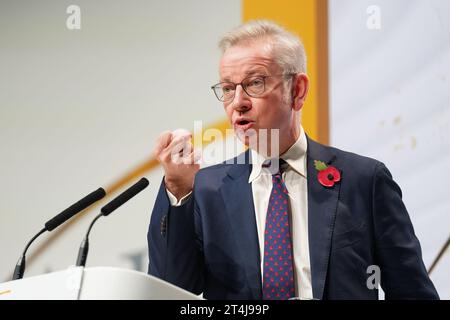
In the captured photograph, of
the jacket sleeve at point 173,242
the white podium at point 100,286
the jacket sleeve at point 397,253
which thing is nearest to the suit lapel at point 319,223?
the jacket sleeve at point 397,253

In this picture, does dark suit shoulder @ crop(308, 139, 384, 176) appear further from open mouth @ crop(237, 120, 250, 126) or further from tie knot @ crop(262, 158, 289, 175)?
open mouth @ crop(237, 120, 250, 126)

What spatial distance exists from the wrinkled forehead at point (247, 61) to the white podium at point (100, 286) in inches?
37.4

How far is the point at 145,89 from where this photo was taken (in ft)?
9.48

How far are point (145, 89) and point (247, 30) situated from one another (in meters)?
0.84

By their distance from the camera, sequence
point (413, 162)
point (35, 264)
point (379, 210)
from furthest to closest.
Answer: point (35, 264), point (413, 162), point (379, 210)

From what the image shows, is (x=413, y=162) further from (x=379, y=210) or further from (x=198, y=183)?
(x=198, y=183)

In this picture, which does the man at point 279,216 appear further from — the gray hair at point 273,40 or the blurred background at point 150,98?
the blurred background at point 150,98

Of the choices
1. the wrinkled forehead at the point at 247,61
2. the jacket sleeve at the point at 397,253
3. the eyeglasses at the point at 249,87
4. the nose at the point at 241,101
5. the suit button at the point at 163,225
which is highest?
the wrinkled forehead at the point at 247,61

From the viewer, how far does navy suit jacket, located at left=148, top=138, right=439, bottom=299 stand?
196 cm

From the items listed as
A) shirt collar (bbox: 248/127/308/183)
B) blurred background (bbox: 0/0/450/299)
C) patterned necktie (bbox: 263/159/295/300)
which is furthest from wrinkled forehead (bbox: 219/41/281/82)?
blurred background (bbox: 0/0/450/299)

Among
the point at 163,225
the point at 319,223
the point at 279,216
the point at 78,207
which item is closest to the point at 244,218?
the point at 279,216

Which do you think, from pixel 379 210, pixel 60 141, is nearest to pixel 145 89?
pixel 60 141

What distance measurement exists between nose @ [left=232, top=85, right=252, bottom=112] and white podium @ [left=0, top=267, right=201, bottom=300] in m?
0.86

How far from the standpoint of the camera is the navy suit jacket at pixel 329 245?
1.96m
